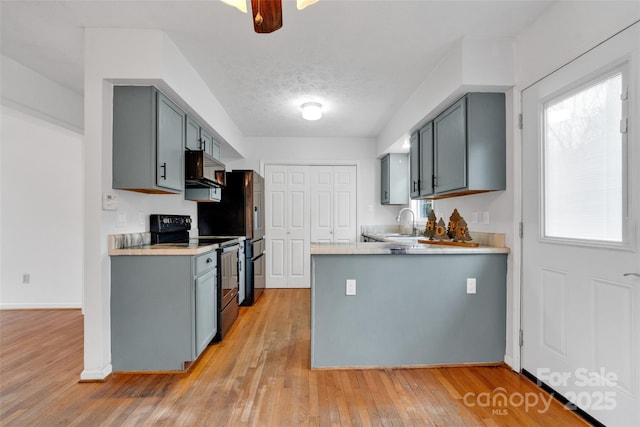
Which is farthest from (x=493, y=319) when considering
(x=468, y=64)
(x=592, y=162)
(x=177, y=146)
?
(x=177, y=146)

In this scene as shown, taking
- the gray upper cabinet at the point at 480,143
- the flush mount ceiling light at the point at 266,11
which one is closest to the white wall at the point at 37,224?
the flush mount ceiling light at the point at 266,11

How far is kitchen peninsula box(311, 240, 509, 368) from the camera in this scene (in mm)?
2346

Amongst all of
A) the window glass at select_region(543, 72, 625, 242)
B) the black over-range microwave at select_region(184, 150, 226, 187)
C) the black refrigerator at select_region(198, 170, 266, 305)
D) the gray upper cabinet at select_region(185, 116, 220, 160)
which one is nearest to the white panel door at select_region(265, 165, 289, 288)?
the black refrigerator at select_region(198, 170, 266, 305)

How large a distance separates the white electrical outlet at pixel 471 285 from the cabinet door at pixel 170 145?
249cm

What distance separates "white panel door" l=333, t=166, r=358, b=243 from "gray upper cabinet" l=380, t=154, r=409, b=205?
0.66 metres

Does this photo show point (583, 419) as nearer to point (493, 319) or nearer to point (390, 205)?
point (493, 319)

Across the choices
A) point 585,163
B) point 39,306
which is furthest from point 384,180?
point 39,306

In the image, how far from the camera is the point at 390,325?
2367 mm

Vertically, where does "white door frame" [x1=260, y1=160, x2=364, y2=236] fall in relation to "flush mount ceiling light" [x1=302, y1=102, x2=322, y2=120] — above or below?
below

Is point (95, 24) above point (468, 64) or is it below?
above

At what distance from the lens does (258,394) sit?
79.0 inches

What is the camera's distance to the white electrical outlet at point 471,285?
7.86 ft

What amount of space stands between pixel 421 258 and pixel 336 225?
2916 millimetres

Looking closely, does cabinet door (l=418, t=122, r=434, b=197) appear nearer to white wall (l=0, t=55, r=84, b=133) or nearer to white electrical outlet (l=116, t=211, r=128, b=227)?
white electrical outlet (l=116, t=211, r=128, b=227)
